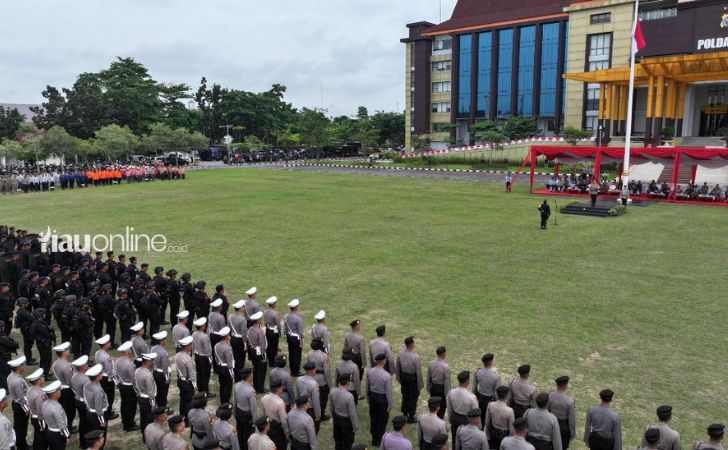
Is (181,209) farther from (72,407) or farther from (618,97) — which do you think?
(618,97)

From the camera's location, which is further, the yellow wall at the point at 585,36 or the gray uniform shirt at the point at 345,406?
the yellow wall at the point at 585,36

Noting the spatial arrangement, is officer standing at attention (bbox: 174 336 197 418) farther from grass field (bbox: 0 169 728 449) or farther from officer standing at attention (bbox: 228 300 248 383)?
officer standing at attention (bbox: 228 300 248 383)

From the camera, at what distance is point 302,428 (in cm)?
625

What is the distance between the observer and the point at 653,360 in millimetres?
9641

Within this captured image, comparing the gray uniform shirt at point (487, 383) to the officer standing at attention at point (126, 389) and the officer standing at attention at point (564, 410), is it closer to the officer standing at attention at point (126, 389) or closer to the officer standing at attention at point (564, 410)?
the officer standing at attention at point (564, 410)

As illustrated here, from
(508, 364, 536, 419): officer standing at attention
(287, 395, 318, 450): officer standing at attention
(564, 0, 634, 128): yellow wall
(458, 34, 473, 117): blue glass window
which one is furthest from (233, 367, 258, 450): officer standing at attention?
(458, 34, 473, 117): blue glass window

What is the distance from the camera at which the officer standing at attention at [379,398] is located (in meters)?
7.25

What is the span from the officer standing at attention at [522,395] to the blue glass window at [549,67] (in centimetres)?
5748

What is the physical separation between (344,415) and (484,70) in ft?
208

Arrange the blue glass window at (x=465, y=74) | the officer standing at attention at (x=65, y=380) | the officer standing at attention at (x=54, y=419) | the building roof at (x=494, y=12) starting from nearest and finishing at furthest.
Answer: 1. the officer standing at attention at (x=54, y=419)
2. the officer standing at attention at (x=65, y=380)
3. the building roof at (x=494, y=12)
4. the blue glass window at (x=465, y=74)

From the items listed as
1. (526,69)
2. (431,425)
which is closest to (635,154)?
(431,425)

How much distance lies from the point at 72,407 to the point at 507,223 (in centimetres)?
1835

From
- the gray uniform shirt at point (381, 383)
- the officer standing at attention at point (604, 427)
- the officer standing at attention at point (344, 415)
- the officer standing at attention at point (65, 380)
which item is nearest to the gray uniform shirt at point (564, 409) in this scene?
the officer standing at attention at point (604, 427)

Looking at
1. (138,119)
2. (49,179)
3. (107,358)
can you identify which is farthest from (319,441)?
(138,119)
